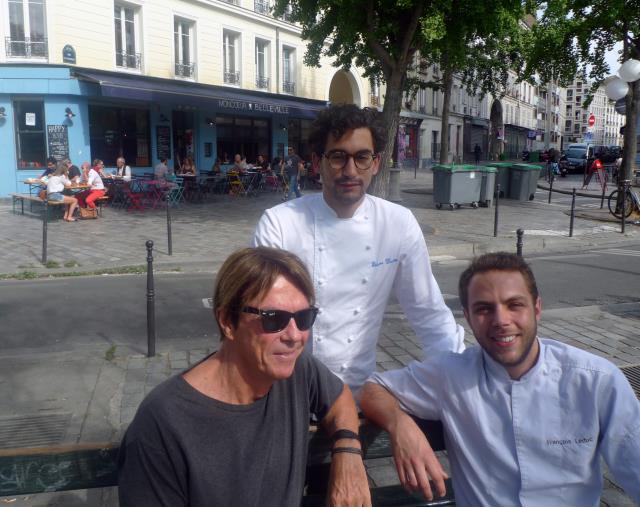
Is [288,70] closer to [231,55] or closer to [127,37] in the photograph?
[231,55]

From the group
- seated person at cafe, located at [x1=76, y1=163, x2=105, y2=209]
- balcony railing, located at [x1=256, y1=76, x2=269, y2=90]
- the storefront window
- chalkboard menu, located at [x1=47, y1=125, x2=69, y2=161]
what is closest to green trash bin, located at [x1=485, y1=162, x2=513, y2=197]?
the storefront window

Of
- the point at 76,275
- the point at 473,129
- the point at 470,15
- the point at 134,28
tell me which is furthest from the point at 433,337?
the point at 473,129

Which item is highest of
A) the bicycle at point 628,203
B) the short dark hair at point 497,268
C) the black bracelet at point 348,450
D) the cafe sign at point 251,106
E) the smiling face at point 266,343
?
the cafe sign at point 251,106

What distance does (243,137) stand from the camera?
27844mm

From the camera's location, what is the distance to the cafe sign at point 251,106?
2374 cm

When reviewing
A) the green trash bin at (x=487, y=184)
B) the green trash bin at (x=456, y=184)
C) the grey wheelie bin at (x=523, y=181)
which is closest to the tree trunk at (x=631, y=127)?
the green trash bin at (x=487, y=184)

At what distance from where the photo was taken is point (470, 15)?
480 inches

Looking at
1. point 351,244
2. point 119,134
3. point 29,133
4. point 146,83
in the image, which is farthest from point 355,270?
point 119,134

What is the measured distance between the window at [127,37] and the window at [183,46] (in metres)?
1.96

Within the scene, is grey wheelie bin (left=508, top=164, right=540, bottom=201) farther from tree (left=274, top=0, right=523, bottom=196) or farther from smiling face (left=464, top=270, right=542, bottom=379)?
smiling face (left=464, top=270, right=542, bottom=379)

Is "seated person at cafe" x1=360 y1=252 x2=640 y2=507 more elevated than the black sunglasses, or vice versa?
the black sunglasses

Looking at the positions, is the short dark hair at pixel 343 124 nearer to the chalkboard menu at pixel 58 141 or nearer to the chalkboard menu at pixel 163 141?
the chalkboard menu at pixel 58 141

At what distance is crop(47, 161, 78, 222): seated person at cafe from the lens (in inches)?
588

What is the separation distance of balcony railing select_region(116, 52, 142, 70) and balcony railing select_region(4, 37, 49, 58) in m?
2.76
